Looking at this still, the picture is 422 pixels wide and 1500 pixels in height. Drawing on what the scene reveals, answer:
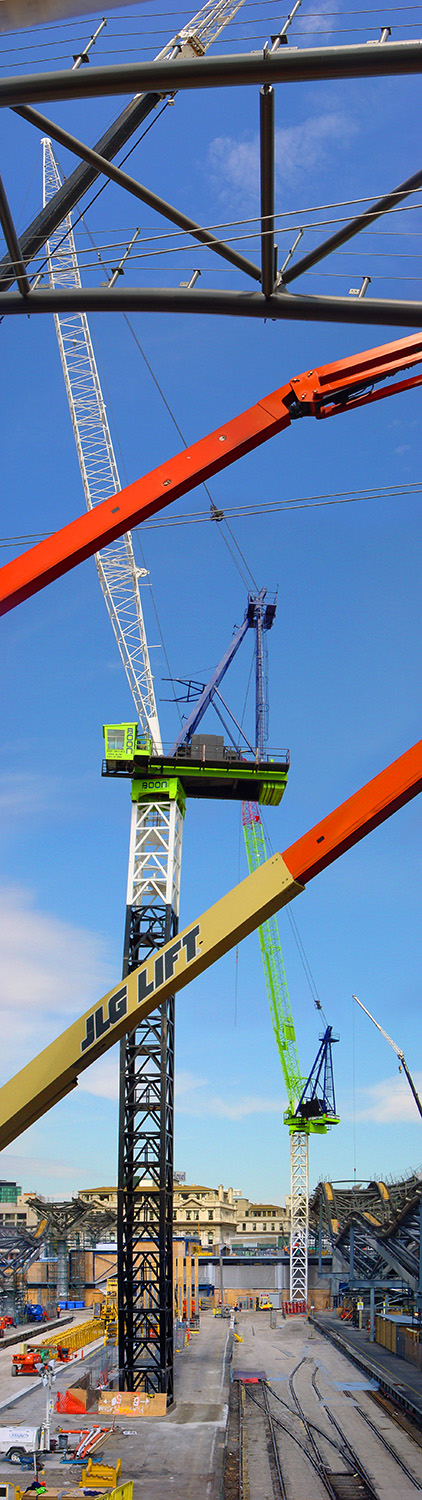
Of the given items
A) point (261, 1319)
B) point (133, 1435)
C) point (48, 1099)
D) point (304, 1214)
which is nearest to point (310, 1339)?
point (261, 1319)

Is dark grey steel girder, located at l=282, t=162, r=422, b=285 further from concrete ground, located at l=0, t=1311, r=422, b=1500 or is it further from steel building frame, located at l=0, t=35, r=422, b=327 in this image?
concrete ground, located at l=0, t=1311, r=422, b=1500

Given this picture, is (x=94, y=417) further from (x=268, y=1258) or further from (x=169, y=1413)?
(x=268, y=1258)

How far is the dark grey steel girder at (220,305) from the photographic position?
1121 centimetres

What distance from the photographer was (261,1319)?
87.9 m

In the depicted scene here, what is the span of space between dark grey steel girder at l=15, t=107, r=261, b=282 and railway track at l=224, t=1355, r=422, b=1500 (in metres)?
27.8

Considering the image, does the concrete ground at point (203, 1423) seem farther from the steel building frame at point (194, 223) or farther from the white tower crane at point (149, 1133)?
the steel building frame at point (194, 223)

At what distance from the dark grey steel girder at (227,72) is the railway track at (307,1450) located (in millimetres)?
29380

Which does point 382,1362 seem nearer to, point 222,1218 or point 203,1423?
point 203,1423

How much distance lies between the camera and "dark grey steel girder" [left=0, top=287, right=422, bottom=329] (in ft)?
36.8

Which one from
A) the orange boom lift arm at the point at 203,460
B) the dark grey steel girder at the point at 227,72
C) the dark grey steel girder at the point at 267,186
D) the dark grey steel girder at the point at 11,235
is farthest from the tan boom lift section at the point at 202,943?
the dark grey steel girder at the point at 227,72

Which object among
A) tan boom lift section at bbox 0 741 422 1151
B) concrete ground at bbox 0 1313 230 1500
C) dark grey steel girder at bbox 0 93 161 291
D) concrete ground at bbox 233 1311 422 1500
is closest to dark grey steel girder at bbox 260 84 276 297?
dark grey steel girder at bbox 0 93 161 291

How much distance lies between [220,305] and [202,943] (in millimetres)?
7956

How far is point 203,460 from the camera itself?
45.7 ft

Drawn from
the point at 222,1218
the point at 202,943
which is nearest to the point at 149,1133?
the point at 202,943
